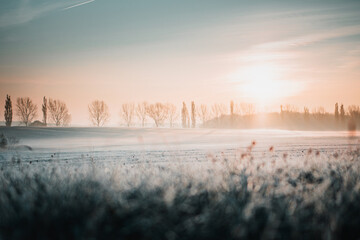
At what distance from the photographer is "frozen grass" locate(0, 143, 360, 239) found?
122 inches

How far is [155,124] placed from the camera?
81.3 metres

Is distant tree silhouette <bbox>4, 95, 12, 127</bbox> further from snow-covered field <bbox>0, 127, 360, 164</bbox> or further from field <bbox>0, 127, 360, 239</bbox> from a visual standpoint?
field <bbox>0, 127, 360, 239</bbox>

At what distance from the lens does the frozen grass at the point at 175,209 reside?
122 inches

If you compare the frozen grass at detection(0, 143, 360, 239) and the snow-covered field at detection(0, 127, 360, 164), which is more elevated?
the frozen grass at detection(0, 143, 360, 239)

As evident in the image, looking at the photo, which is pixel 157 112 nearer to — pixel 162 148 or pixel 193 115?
pixel 193 115

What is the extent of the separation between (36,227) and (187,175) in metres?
2.87

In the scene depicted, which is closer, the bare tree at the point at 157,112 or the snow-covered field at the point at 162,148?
the snow-covered field at the point at 162,148

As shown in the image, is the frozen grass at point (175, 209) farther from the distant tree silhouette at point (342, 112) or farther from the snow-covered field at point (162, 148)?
the distant tree silhouette at point (342, 112)

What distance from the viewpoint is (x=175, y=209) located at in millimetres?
3557

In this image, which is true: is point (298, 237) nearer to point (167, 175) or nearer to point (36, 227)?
point (167, 175)

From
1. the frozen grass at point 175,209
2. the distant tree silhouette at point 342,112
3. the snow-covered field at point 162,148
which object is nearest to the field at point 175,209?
the frozen grass at point 175,209

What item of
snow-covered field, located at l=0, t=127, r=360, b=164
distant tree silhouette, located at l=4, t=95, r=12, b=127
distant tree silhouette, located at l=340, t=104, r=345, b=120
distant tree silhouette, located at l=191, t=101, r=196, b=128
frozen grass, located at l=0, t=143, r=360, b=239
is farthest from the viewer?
distant tree silhouette, located at l=340, t=104, r=345, b=120

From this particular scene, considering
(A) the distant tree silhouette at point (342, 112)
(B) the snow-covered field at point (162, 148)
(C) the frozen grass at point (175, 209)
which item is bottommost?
(B) the snow-covered field at point (162, 148)

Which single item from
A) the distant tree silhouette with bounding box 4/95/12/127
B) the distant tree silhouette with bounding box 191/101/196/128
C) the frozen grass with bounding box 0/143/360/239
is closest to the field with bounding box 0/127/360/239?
the frozen grass with bounding box 0/143/360/239
